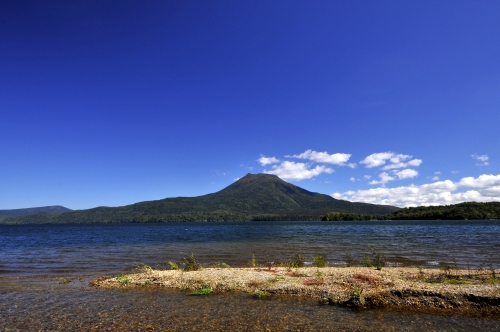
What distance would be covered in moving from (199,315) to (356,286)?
7392mm

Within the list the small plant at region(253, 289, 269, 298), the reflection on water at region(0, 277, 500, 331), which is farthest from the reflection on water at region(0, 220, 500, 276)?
the small plant at region(253, 289, 269, 298)

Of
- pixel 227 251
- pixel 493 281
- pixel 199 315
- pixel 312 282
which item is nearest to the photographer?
pixel 199 315

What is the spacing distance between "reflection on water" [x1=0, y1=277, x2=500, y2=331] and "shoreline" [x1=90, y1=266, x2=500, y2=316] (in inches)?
33.6

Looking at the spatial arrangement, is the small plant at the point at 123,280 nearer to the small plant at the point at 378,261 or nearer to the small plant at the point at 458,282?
the small plant at the point at 378,261

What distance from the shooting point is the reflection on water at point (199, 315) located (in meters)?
10.1

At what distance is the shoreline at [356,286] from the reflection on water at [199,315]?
853 millimetres

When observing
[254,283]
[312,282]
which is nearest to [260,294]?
[254,283]

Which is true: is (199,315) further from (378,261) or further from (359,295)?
(378,261)

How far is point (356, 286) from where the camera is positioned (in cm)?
1402

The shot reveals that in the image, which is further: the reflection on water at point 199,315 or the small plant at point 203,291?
the small plant at point 203,291

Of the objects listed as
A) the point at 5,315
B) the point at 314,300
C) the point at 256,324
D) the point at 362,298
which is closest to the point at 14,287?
the point at 5,315

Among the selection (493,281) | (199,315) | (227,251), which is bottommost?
(227,251)

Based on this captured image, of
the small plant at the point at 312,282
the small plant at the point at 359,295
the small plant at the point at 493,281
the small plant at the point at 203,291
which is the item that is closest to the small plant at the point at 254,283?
the small plant at the point at 203,291

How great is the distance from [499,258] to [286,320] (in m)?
28.7
